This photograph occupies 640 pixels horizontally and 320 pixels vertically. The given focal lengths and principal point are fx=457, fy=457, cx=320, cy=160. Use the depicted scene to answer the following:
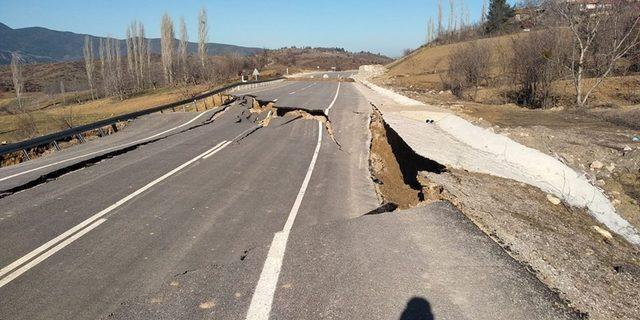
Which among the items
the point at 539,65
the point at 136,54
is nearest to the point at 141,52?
the point at 136,54

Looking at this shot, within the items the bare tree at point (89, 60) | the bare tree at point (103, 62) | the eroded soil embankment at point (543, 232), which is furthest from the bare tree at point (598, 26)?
the bare tree at point (89, 60)

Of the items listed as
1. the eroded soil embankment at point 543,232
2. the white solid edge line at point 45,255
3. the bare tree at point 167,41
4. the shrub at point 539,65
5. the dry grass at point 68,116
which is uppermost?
the bare tree at point 167,41

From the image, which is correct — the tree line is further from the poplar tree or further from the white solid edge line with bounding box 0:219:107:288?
the poplar tree

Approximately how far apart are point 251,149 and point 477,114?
Answer: 44.4 ft

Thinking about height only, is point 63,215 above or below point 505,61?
below

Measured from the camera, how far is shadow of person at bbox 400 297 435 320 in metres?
4.12

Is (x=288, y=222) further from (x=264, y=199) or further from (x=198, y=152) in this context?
(x=198, y=152)

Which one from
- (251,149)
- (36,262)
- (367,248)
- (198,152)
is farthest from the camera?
(251,149)

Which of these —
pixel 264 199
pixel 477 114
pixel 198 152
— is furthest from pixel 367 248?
pixel 477 114

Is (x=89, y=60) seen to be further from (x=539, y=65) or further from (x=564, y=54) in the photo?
(x=564, y=54)

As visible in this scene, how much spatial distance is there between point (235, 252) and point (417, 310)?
2288 mm

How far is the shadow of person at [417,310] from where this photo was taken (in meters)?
4.12

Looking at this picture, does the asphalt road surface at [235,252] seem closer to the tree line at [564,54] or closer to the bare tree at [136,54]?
the tree line at [564,54]

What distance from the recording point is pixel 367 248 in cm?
562
